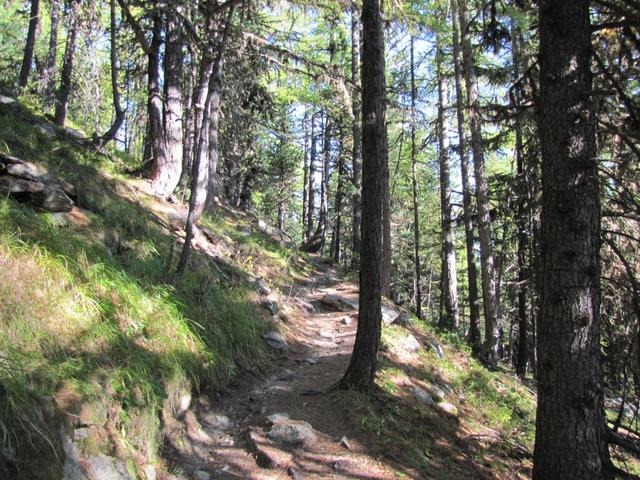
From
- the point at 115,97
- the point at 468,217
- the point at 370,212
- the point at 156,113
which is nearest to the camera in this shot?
the point at 370,212

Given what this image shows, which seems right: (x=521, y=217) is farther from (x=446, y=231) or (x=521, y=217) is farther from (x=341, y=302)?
(x=446, y=231)

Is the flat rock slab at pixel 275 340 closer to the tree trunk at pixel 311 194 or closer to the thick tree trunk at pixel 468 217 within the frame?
the thick tree trunk at pixel 468 217

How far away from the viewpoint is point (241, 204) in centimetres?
2498

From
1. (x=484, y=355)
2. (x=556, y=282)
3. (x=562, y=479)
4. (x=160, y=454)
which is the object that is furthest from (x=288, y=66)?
(x=484, y=355)

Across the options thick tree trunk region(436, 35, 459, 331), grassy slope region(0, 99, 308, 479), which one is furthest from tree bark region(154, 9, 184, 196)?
thick tree trunk region(436, 35, 459, 331)

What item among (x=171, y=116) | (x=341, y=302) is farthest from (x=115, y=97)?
(x=341, y=302)

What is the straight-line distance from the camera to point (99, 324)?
4336 millimetres

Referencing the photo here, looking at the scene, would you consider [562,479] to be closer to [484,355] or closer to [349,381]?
[349,381]

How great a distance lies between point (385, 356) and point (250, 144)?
16.6 meters

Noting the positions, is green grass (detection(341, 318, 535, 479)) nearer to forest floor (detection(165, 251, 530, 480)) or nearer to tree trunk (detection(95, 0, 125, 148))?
forest floor (detection(165, 251, 530, 480))

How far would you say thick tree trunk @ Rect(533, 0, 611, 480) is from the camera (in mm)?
4020

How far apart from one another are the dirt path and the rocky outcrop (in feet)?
10.7

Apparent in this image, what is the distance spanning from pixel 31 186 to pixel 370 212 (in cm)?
434

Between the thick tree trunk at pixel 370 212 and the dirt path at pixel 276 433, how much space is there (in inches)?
25.5
